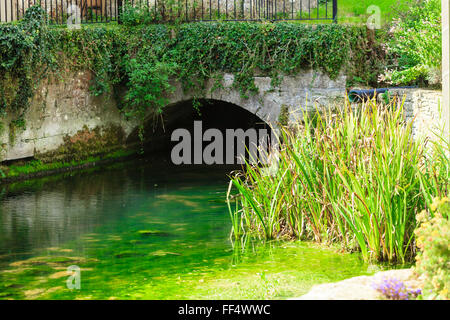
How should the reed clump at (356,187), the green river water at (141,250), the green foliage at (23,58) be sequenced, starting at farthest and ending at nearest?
the green foliage at (23,58), the reed clump at (356,187), the green river water at (141,250)

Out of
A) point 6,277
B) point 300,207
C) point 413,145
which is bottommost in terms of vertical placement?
point 6,277

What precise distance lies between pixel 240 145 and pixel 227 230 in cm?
765

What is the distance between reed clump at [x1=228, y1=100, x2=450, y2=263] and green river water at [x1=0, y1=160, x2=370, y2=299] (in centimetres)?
23

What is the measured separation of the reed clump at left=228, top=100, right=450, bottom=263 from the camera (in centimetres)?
575

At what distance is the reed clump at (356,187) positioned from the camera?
227 inches

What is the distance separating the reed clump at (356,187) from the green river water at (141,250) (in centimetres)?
23

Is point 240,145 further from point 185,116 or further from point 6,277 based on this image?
point 6,277

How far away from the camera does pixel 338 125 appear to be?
6.72 m

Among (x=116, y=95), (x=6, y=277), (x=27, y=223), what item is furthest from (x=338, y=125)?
(x=116, y=95)

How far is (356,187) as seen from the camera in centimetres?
589

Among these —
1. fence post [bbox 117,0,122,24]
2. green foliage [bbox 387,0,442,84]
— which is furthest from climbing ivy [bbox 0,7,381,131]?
green foliage [bbox 387,0,442,84]

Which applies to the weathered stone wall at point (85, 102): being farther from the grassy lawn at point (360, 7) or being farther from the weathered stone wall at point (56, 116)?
the grassy lawn at point (360, 7)

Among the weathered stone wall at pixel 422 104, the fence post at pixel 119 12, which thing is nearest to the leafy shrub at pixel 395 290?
the weathered stone wall at pixel 422 104

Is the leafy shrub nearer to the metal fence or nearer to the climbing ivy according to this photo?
the climbing ivy
